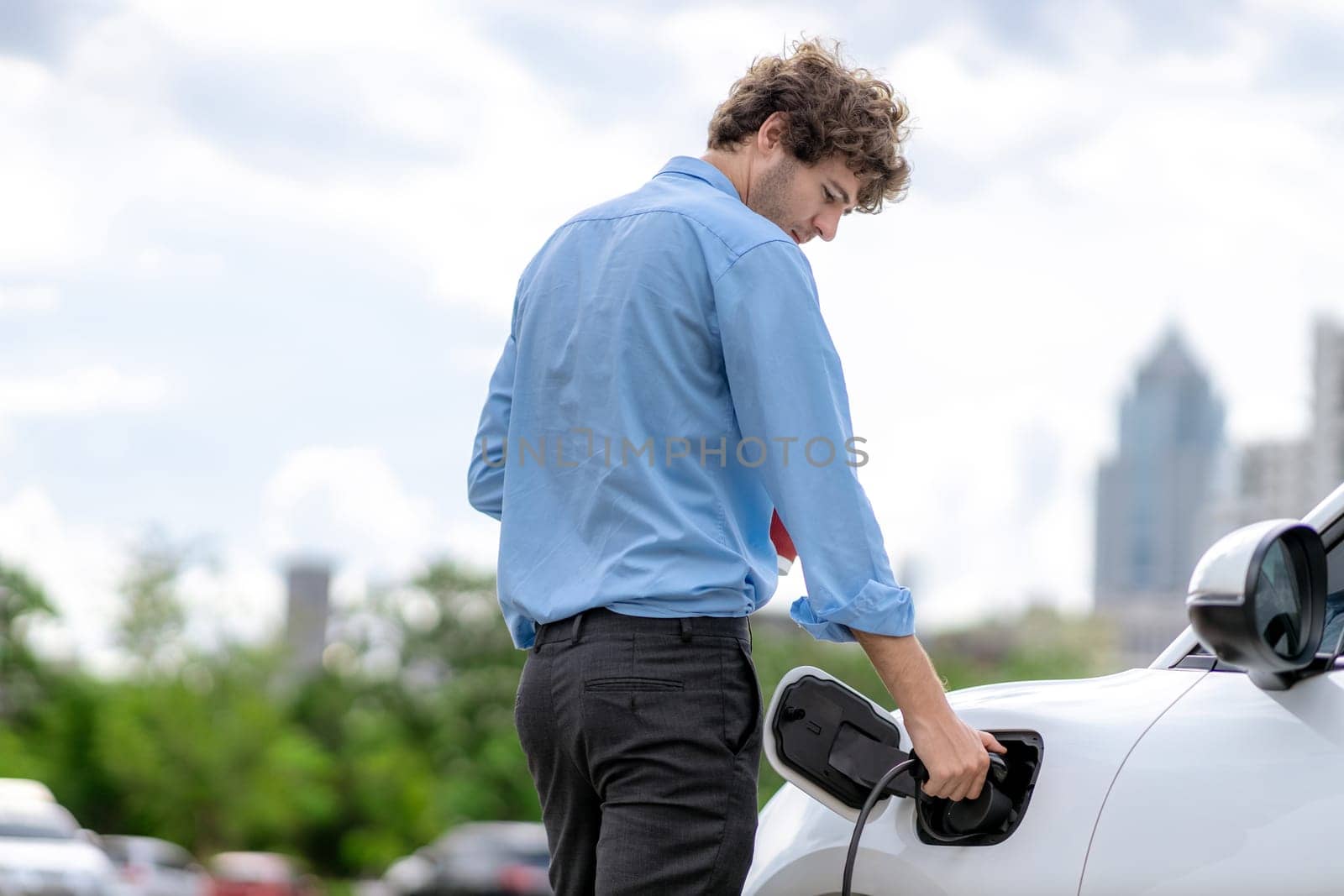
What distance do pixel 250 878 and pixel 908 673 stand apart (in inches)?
1283

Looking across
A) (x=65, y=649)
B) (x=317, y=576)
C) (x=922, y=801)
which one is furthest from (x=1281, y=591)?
(x=317, y=576)

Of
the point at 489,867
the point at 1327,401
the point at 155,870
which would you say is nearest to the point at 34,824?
the point at 489,867

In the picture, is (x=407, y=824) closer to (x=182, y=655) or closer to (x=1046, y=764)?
(x=182, y=655)

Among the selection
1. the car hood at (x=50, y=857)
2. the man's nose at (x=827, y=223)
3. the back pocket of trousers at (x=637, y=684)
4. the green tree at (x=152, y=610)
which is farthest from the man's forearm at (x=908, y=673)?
the green tree at (x=152, y=610)

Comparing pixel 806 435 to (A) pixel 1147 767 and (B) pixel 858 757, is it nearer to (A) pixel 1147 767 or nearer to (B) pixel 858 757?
(B) pixel 858 757

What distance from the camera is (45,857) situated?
1786cm

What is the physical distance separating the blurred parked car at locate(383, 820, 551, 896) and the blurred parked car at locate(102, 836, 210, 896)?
8321 millimetres

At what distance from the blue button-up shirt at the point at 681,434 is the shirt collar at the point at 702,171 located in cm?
8

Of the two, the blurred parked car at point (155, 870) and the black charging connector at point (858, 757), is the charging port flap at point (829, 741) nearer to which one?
the black charging connector at point (858, 757)

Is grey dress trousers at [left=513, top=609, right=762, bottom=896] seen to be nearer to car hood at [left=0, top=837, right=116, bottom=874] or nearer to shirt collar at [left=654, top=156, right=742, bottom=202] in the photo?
shirt collar at [left=654, top=156, right=742, bottom=202]

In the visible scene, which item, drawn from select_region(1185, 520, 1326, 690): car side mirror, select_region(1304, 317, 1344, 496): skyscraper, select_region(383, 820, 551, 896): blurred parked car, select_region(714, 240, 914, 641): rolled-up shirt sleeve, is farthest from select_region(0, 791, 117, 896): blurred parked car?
select_region(1304, 317, 1344, 496): skyscraper

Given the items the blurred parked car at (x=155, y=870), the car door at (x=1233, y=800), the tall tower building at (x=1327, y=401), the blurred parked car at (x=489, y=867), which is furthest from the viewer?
the tall tower building at (x=1327, y=401)

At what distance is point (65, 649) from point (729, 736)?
49.2 metres

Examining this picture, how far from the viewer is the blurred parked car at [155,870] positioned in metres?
26.1
